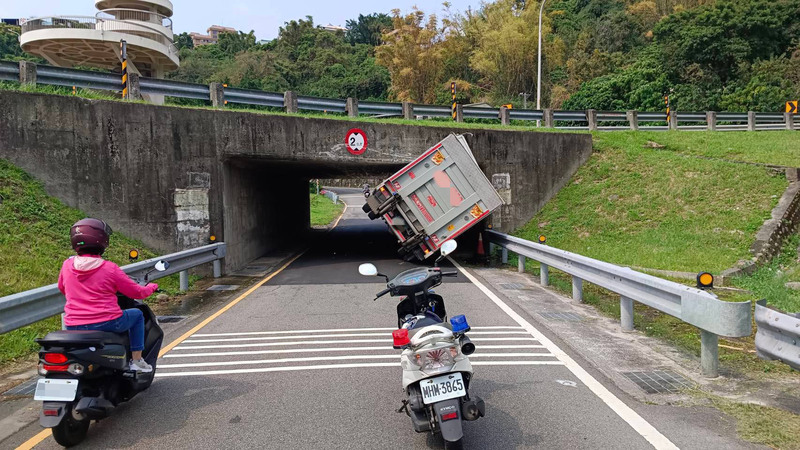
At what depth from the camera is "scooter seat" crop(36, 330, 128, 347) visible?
424cm

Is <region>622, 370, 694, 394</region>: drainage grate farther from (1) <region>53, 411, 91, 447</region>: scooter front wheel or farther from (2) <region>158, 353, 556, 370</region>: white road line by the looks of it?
(1) <region>53, 411, 91, 447</region>: scooter front wheel

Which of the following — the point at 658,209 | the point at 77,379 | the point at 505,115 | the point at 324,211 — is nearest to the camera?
the point at 77,379

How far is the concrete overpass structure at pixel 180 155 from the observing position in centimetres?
1248

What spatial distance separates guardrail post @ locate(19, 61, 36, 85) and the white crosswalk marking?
31.0 ft

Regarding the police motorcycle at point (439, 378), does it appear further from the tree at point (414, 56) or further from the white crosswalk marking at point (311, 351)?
the tree at point (414, 56)

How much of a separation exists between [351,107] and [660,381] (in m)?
14.6

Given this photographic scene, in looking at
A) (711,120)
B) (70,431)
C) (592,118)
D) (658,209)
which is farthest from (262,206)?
(711,120)

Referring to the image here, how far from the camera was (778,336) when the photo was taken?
511 cm

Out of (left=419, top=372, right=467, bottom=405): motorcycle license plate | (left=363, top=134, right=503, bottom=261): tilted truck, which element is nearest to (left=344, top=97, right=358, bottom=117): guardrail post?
(left=363, top=134, right=503, bottom=261): tilted truck

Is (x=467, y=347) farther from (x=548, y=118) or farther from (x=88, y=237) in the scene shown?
(x=548, y=118)

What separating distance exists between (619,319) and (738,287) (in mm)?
3645

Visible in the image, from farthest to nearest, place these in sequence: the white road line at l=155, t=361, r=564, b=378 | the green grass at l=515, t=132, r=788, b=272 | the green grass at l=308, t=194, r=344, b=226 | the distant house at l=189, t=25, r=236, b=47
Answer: the distant house at l=189, t=25, r=236, b=47 → the green grass at l=308, t=194, r=344, b=226 → the green grass at l=515, t=132, r=788, b=272 → the white road line at l=155, t=361, r=564, b=378

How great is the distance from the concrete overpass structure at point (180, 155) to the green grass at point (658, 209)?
221 cm

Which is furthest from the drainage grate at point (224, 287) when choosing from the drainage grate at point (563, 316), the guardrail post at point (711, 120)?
the guardrail post at point (711, 120)
